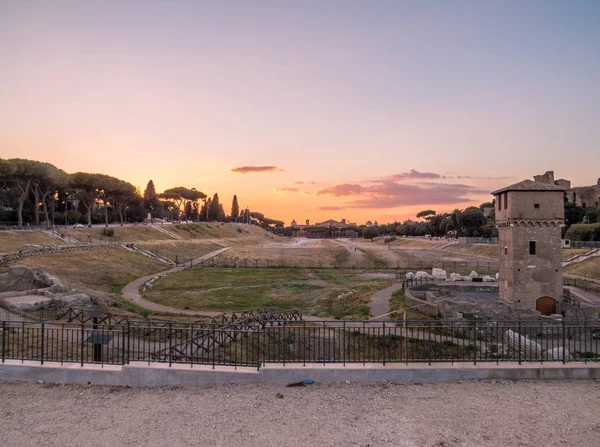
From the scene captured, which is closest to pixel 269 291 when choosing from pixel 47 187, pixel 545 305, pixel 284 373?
A: pixel 545 305

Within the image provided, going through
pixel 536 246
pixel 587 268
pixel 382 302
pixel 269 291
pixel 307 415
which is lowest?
pixel 269 291

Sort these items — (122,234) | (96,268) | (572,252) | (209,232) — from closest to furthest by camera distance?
(96,268), (572,252), (122,234), (209,232)

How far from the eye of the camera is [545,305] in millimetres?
26094

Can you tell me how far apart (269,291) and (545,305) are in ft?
84.6

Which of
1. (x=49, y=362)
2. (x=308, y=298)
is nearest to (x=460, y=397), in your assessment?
(x=49, y=362)

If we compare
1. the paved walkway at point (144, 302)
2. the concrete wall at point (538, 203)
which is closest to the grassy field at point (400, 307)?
the concrete wall at point (538, 203)

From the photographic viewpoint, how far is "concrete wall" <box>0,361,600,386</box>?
1067 cm

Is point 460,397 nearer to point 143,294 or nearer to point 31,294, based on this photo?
point 31,294

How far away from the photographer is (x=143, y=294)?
3653 cm

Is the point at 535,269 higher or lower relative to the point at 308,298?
higher

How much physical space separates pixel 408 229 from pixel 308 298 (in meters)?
135

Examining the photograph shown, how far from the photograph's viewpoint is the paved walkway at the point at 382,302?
96.4 ft

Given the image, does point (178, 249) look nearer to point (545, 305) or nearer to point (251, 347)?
point (251, 347)

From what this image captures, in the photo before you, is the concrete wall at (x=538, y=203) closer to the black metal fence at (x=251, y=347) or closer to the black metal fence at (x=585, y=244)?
the black metal fence at (x=251, y=347)
